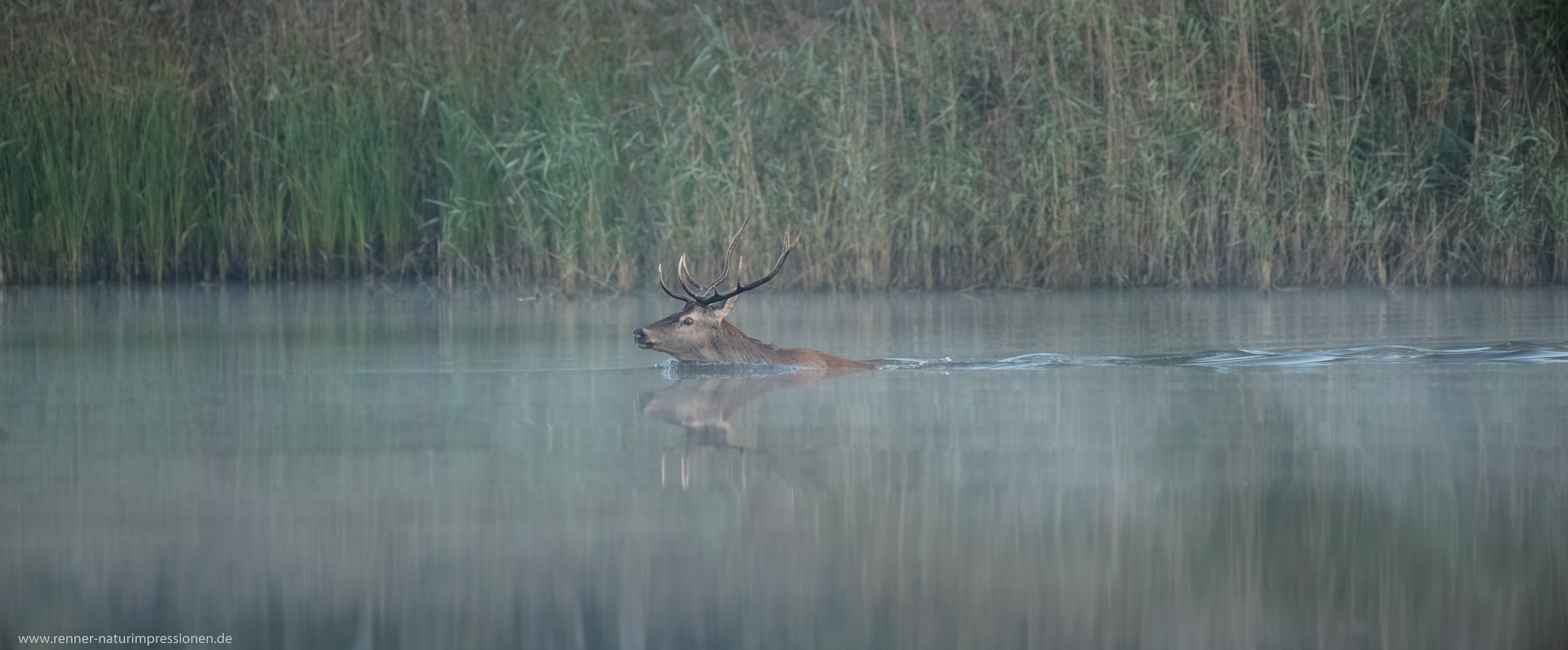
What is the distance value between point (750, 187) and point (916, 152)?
1.26 m

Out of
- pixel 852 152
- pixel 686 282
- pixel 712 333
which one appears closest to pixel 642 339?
pixel 712 333

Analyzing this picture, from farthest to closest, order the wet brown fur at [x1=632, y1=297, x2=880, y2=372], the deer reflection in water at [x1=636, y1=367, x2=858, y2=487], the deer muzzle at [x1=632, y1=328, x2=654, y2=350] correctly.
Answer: the wet brown fur at [x1=632, y1=297, x2=880, y2=372]
the deer muzzle at [x1=632, y1=328, x2=654, y2=350]
the deer reflection in water at [x1=636, y1=367, x2=858, y2=487]

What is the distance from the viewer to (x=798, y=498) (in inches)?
154

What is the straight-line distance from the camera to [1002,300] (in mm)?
11172

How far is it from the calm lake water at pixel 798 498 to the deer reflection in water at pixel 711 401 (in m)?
0.03

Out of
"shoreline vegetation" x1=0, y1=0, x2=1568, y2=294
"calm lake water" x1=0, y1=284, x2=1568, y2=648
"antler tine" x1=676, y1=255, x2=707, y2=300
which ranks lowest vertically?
"calm lake water" x1=0, y1=284, x2=1568, y2=648

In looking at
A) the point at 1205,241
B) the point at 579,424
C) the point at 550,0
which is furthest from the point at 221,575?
the point at 550,0

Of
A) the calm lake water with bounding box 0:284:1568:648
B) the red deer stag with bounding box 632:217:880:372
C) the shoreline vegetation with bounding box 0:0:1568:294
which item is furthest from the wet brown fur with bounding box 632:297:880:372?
the shoreline vegetation with bounding box 0:0:1568:294

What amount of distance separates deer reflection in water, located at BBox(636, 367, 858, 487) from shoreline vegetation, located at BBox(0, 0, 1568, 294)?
4.19 metres

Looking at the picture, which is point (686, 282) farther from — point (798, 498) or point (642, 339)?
point (798, 498)

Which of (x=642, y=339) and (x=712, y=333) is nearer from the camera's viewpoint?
(x=642, y=339)

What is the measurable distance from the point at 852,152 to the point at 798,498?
802 cm

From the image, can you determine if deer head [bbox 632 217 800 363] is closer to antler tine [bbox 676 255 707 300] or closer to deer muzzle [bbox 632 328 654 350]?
antler tine [bbox 676 255 707 300]

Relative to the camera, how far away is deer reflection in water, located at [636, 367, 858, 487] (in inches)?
191
